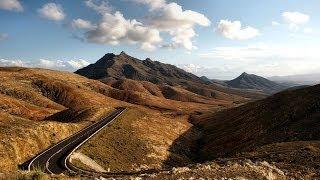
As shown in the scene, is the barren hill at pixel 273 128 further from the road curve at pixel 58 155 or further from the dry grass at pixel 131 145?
the road curve at pixel 58 155

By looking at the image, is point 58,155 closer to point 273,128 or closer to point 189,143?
point 189,143

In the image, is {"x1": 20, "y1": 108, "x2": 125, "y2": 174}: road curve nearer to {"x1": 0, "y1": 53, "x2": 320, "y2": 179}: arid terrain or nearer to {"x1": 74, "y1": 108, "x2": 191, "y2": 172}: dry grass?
{"x1": 0, "y1": 53, "x2": 320, "y2": 179}: arid terrain

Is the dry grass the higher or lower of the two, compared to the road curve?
lower

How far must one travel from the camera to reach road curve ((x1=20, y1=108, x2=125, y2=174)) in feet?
176

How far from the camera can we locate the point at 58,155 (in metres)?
62.8

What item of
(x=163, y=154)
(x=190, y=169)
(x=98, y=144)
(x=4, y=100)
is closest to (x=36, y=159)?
(x=98, y=144)

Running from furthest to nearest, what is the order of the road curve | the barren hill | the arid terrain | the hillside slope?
the hillside slope → the barren hill → the road curve → the arid terrain

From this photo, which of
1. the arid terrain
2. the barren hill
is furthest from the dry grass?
the barren hill

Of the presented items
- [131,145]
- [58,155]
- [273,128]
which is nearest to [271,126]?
[273,128]

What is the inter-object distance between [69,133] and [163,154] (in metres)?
20.8

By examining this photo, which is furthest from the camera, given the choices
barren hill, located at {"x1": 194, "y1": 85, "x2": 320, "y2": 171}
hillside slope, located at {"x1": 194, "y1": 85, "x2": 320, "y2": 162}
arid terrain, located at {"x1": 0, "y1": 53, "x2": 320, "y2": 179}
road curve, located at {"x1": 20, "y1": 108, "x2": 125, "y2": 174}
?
hillside slope, located at {"x1": 194, "y1": 85, "x2": 320, "y2": 162}

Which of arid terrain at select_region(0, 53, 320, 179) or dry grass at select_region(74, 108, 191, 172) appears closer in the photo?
arid terrain at select_region(0, 53, 320, 179)

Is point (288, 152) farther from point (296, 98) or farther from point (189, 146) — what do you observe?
point (296, 98)

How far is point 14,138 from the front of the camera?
213 ft
